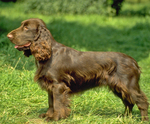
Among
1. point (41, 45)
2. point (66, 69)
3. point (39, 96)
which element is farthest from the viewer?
point (39, 96)

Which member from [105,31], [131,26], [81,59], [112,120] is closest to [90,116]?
[112,120]

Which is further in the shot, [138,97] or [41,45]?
[138,97]

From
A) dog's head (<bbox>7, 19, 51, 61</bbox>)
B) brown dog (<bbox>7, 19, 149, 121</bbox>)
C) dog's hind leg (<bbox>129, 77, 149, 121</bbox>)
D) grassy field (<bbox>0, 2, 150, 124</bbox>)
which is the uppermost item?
dog's head (<bbox>7, 19, 51, 61</bbox>)

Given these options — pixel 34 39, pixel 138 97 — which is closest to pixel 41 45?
pixel 34 39

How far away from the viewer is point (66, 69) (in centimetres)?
366

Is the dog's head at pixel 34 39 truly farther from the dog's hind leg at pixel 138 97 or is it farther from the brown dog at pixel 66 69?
the dog's hind leg at pixel 138 97

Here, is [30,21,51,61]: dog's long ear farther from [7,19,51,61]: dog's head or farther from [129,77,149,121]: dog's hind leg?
[129,77,149,121]: dog's hind leg

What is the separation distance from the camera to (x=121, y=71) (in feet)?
12.0

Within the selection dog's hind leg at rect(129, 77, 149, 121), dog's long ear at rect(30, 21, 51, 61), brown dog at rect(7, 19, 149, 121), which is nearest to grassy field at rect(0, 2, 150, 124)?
dog's hind leg at rect(129, 77, 149, 121)

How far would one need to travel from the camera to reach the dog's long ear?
3.53 m

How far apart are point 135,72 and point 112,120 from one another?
770mm

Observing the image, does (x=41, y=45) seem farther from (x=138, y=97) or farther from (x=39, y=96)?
(x=138, y=97)

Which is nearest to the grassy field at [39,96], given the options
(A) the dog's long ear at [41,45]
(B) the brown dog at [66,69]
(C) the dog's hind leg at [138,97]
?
(C) the dog's hind leg at [138,97]

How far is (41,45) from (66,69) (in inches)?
19.5
